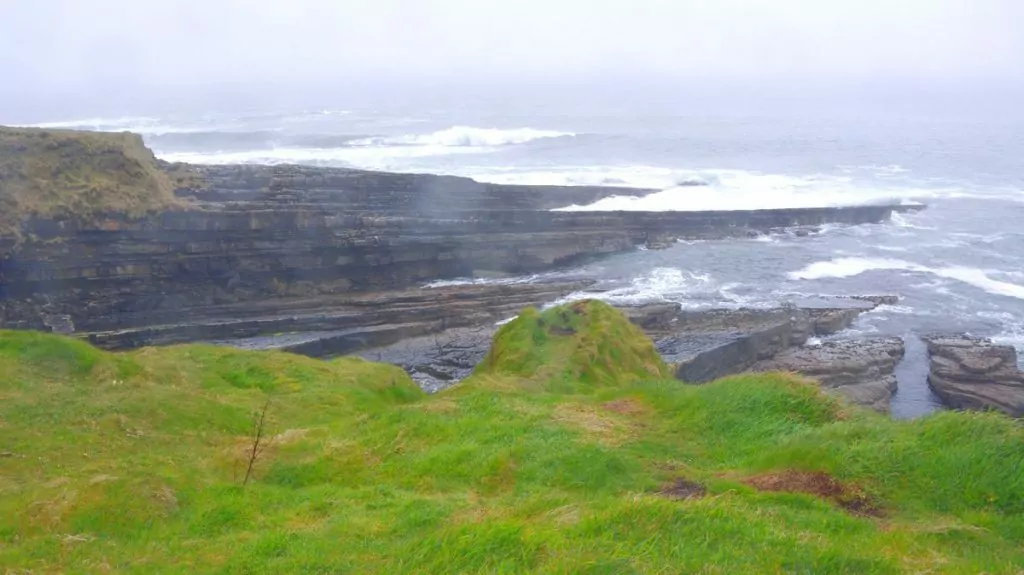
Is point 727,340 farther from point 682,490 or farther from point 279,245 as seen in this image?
point 279,245

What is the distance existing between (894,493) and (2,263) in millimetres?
25414

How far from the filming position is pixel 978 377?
71.5 ft

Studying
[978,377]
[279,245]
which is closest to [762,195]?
[978,377]

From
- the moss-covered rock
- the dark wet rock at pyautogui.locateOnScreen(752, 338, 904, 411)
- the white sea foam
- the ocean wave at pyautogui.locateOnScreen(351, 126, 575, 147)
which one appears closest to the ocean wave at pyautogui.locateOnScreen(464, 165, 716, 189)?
the white sea foam

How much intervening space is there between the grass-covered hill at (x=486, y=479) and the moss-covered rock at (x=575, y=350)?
2343 mm

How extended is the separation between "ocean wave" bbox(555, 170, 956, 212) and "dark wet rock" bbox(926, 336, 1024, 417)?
67.6 feet

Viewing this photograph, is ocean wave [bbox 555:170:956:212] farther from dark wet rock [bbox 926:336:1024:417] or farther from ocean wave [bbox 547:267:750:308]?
dark wet rock [bbox 926:336:1024:417]

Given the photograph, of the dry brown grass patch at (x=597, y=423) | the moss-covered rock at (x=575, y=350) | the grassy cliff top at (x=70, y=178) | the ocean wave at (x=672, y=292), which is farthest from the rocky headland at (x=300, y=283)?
the dry brown grass patch at (x=597, y=423)

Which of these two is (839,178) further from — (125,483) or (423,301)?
(125,483)

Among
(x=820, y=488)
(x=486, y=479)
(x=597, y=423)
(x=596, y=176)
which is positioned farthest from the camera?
(x=596, y=176)

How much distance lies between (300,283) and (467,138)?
4860 centimetres

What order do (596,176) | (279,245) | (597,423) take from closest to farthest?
(597,423) < (279,245) < (596,176)

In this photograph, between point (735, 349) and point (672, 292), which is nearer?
point (735, 349)

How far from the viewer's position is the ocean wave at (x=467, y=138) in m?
72.6
